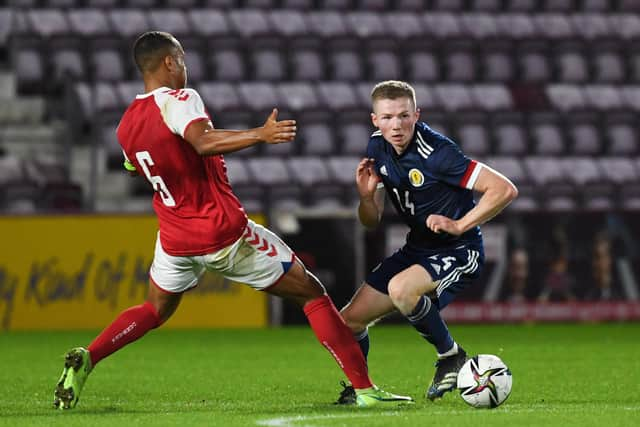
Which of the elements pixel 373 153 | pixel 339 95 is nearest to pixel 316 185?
pixel 339 95

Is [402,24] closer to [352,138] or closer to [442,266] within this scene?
[352,138]

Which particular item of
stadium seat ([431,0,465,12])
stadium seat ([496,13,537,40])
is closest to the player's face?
stadium seat ([496,13,537,40])

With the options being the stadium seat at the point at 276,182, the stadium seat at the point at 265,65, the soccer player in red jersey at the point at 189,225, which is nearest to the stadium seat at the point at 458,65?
the stadium seat at the point at 265,65

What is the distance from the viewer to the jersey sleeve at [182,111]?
5996mm

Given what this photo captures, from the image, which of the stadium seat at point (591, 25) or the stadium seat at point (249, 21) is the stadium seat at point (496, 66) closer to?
the stadium seat at point (591, 25)

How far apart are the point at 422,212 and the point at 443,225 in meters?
0.50

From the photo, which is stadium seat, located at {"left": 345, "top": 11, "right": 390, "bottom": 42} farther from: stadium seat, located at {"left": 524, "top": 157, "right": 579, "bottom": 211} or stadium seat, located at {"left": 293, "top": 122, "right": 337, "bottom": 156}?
stadium seat, located at {"left": 524, "top": 157, "right": 579, "bottom": 211}

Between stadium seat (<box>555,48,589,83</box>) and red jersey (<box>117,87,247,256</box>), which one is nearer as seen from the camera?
red jersey (<box>117,87,247,256</box>)

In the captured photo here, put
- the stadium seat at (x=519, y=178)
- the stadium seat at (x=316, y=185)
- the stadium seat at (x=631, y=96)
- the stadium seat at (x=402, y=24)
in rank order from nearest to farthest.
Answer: the stadium seat at (x=316, y=185) → the stadium seat at (x=519, y=178) → the stadium seat at (x=631, y=96) → the stadium seat at (x=402, y=24)

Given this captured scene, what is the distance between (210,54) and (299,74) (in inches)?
51.0

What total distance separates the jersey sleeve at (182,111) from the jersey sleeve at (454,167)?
3.90ft

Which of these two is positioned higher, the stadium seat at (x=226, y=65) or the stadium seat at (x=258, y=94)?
the stadium seat at (x=226, y=65)

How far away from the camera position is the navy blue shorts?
21.7 ft

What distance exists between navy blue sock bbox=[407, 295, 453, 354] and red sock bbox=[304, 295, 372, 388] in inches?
13.7
